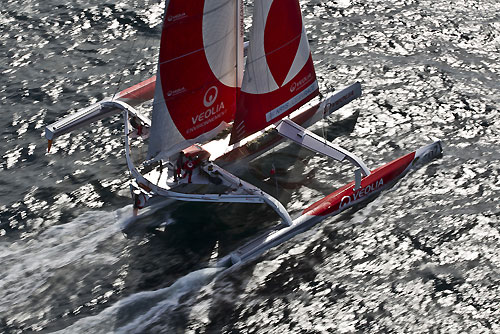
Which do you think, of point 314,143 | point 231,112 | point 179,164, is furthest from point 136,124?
point 314,143

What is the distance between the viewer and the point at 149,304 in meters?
20.9

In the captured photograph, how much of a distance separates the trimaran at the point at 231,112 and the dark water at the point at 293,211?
0.70 meters

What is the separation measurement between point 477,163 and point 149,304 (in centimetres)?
1267

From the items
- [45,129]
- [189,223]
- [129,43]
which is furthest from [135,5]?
[189,223]

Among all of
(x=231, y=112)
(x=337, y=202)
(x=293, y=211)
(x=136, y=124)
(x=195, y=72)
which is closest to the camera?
(x=195, y=72)

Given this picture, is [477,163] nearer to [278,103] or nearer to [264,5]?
[278,103]

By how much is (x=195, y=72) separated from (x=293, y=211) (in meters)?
5.53

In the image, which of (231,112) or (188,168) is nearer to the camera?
(188,168)

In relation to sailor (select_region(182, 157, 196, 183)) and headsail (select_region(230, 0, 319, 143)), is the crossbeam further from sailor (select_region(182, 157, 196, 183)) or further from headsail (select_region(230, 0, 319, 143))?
sailor (select_region(182, 157, 196, 183))

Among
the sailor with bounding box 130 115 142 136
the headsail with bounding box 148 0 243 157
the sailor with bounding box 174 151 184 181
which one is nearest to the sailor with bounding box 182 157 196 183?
the sailor with bounding box 174 151 184 181

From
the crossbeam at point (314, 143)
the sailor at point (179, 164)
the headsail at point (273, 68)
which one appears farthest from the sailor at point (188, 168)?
the crossbeam at point (314, 143)

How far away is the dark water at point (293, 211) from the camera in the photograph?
20625 millimetres

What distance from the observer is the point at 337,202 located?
2356 cm

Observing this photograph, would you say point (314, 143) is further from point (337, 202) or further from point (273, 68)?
point (273, 68)
